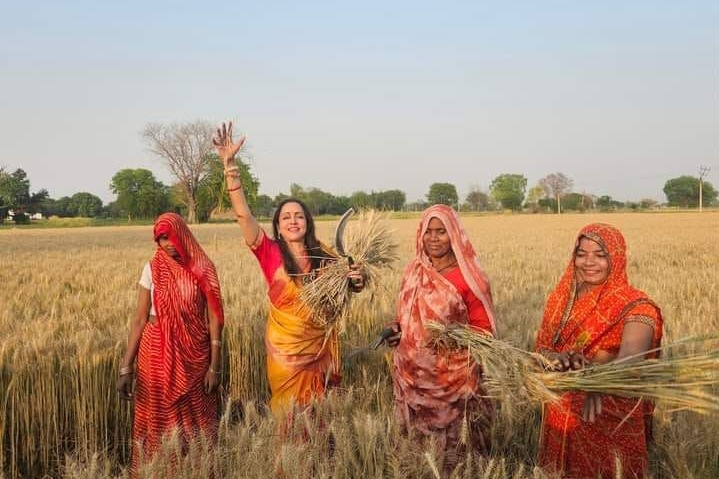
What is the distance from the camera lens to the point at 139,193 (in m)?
75.5

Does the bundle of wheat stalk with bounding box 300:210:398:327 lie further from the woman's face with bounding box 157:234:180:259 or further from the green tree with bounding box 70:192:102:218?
the green tree with bounding box 70:192:102:218

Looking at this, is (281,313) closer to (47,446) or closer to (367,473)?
(47,446)

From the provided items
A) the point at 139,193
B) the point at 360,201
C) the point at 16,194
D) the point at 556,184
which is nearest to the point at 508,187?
the point at 556,184

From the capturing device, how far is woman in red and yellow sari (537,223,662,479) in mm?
2322

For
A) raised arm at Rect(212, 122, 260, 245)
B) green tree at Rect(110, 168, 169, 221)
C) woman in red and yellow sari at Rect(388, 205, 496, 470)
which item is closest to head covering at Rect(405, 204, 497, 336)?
woman in red and yellow sari at Rect(388, 205, 496, 470)

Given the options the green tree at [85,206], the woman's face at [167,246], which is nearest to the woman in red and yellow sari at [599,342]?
the woman's face at [167,246]

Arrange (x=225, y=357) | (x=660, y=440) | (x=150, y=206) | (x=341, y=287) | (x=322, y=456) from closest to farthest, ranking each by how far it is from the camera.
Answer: (x=322, y=456)
(x=660, y=440)
(x=341, y=287)
(x=225, y=357)
(x=150, y=206)

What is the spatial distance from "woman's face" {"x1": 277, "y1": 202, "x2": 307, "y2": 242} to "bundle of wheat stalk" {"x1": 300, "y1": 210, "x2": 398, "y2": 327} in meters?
0.27

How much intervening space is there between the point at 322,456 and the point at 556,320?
1.52 meters

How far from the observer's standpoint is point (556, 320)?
105 inches

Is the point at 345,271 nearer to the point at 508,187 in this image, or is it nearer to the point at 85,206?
the point at 85,206

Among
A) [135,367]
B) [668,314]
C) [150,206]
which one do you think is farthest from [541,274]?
[150,206]

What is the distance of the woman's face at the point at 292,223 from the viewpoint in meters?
3.21

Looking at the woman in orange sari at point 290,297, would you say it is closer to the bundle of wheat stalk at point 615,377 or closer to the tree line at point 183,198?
the bundle of wheat stalk at point 615,377
